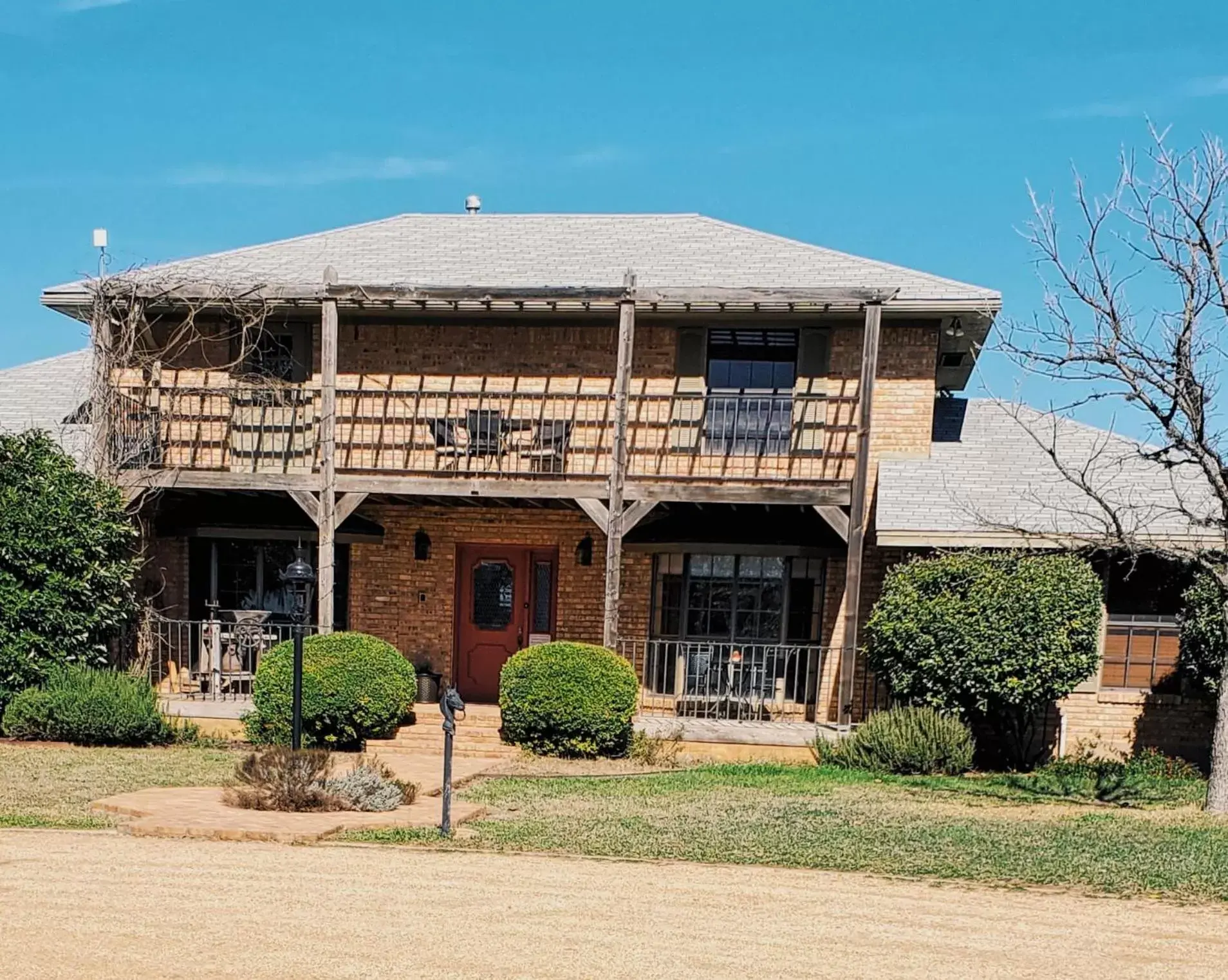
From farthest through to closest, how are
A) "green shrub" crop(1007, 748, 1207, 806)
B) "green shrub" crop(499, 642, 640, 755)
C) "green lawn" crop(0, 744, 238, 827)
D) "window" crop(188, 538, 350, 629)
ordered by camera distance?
"window" crop(188, 538, 350, 629) → "green shrub" crop(499, 642, 640, 755) → "green shrub" crop(1007, 748, 1207, 806) → "green lawn" crop(0, 744, 238, 827)

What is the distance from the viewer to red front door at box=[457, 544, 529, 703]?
1645 centimetres

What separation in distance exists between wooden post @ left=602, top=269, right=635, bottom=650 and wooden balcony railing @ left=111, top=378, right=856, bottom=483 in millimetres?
463

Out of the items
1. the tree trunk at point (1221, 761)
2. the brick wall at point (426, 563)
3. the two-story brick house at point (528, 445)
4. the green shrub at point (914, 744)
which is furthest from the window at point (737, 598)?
the tree trunk at point (1221, 761)

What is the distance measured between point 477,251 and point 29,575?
23.5 feet

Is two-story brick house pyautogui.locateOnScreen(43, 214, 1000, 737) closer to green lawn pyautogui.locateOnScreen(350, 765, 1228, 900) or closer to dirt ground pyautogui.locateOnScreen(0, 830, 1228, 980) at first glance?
green lawn pyautogui.locateOnScreen(350, 765, 1228, 900)

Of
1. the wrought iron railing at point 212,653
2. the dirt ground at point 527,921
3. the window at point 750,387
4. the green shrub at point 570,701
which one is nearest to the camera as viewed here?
the dirt ground at point 527,921

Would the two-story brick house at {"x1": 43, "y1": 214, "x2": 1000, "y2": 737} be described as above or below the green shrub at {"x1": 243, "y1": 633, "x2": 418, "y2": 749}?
above

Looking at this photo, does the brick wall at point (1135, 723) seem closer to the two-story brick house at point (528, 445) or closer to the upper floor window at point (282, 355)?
the two-story brick house at point (528, 445)

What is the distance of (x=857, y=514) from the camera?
45.5ft

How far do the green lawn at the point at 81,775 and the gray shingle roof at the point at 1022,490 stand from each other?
25.0 feet

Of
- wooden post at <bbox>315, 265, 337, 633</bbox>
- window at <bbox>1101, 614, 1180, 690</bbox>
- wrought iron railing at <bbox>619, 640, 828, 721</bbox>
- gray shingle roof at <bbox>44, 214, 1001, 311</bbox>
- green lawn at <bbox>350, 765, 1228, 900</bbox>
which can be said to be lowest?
green lawn at <bbox>350, 765, 1228, 900</bbox>

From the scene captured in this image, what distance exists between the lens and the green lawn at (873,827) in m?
8.38

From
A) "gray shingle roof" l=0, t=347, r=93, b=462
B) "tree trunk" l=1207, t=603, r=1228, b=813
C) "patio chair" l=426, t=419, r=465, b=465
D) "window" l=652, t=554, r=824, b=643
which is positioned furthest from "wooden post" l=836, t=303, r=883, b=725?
"gray shingle roof" l=0, t=347, r=93, b=462

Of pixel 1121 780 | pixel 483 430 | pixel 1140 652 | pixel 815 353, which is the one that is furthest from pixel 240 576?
pixel 1140 652
